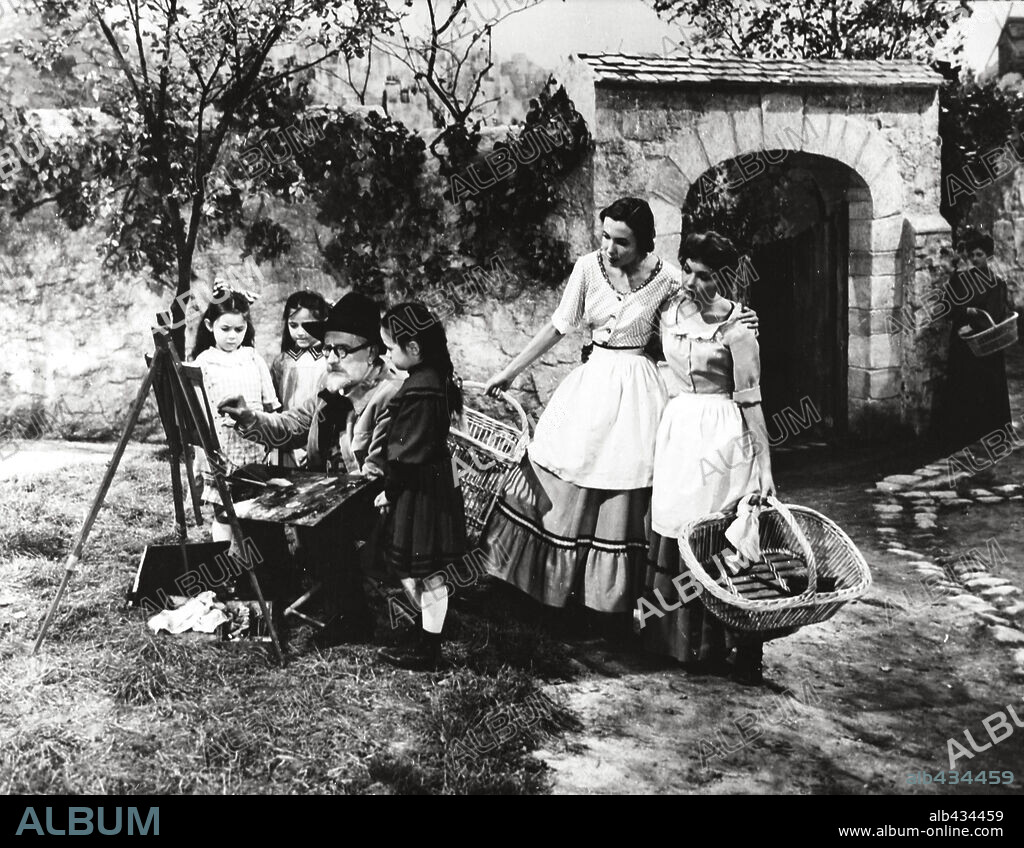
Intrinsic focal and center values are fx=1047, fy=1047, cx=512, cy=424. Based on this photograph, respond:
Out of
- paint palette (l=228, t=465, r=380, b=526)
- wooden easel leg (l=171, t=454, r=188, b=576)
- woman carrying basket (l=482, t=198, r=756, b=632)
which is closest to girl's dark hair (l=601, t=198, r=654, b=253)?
woman carrying basket (l=482, t=198, r=756, b=632)

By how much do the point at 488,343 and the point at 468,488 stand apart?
3026mm

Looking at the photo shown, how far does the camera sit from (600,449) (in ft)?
15.4

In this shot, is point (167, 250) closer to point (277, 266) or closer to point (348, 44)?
point (277, 266)

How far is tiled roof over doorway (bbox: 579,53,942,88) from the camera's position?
8.04m

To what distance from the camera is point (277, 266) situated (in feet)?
27.3

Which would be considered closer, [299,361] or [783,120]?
[299,361]

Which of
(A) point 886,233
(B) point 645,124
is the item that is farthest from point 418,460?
(A) point 886,233

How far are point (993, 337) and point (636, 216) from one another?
5071mm

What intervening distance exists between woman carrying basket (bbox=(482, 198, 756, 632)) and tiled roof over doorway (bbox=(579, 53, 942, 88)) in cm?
374

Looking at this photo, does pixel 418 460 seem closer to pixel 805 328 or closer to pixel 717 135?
pixel 717 135

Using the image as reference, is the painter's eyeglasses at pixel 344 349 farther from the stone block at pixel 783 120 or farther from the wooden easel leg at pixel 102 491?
the stone block at pixel 783 120

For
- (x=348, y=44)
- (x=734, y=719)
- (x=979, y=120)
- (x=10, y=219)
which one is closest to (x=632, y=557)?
(x=734, y=719)

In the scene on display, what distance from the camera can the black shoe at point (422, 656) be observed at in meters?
4.48

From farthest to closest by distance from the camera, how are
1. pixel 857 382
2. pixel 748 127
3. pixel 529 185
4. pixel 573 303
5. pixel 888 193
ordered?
pixel 857 382, pixel 888 193, pixel 748 127, pixel 529 185, pixel 573 303
